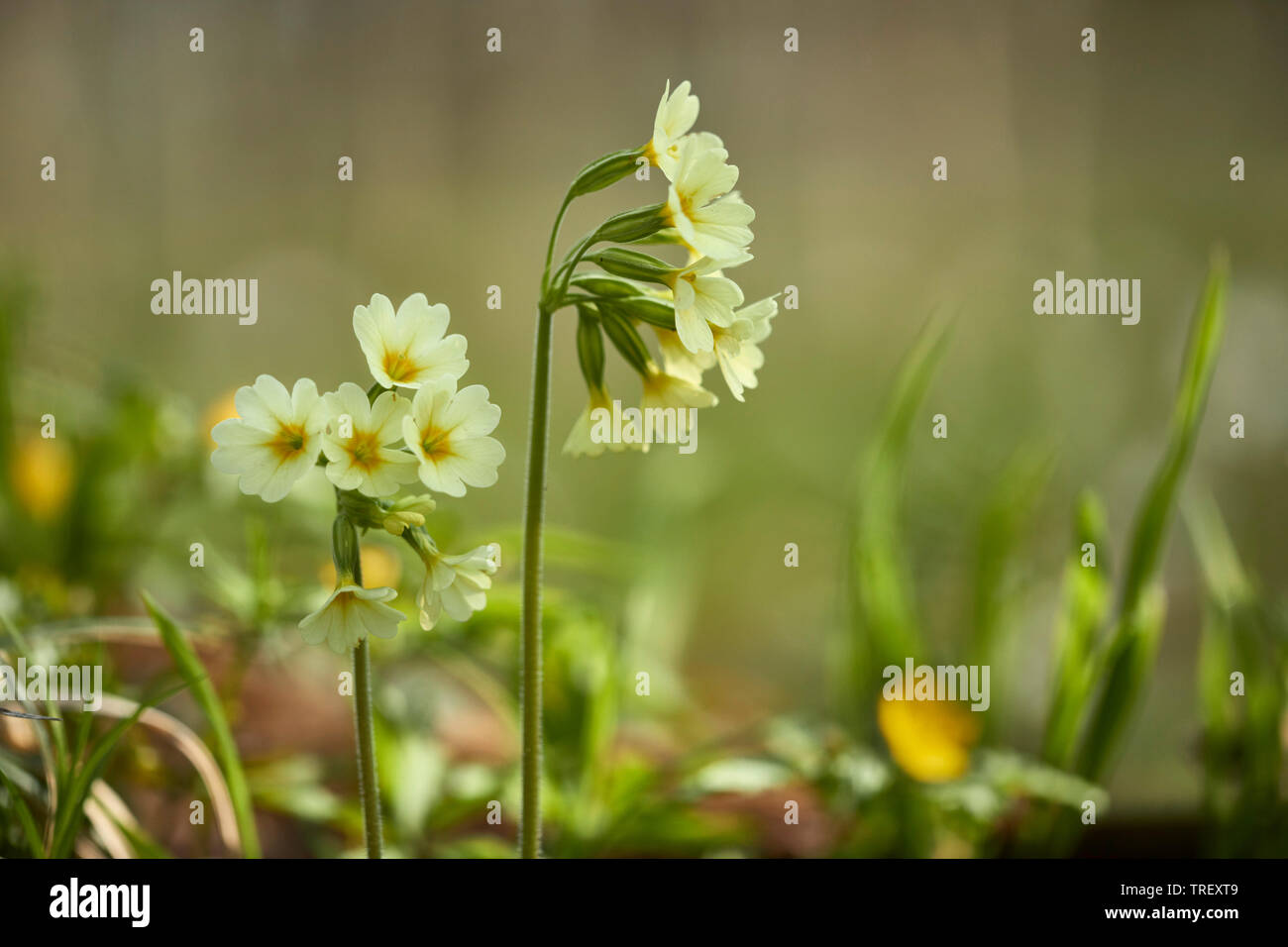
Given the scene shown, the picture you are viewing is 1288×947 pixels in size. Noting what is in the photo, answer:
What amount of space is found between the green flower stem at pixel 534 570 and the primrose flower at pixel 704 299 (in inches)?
2.6

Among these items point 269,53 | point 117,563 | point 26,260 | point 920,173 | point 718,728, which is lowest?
point 718,728

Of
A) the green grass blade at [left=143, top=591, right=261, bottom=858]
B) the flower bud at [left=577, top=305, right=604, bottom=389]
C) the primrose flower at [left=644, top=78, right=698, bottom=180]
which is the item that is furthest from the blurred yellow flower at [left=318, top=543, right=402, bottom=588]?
the primrose flower at [left=644, top=78, right=698, bottom=180]

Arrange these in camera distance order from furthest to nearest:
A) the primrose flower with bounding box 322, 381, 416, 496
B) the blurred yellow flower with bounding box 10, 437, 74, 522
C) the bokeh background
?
the bokeh background < the blurred yellow flower with bounding box 10, 437, 74, 522 < the primrose flower with bounding box 322, 381, 416, 496

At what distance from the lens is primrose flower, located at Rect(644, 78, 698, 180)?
372 mm

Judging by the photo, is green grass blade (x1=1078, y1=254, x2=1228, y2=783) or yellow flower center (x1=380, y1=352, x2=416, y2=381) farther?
green grass blade (x1=1078, y1=254, x2=1228, y2=783)

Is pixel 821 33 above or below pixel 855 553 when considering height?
above

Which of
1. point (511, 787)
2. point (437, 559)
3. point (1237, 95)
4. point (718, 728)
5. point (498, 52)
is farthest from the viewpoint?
point (498, 52)

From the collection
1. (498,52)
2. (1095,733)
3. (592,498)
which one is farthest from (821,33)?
(1095,733)

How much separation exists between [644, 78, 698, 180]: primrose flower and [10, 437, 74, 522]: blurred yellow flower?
736mm

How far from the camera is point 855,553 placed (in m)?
0.68

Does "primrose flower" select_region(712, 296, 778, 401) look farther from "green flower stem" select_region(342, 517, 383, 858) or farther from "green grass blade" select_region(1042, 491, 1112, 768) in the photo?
"green grass blade" select_region(1042, 491, 1112, 768)

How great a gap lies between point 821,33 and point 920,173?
231 millimetres
